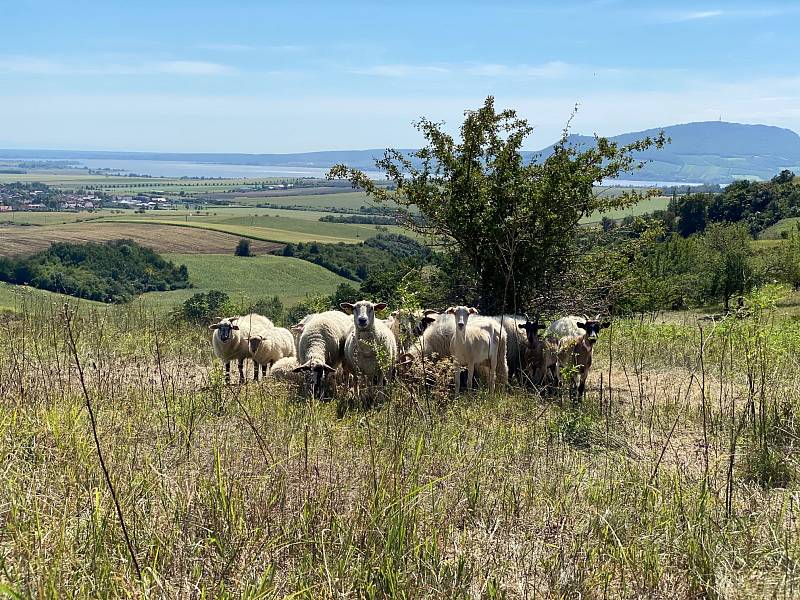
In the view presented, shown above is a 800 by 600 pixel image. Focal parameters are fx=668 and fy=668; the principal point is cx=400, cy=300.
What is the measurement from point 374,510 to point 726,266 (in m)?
46.7

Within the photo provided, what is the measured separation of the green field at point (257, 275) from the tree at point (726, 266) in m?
35.9

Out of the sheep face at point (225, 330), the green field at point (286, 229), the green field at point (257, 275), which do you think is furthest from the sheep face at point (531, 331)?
the green field at point (286, 229)

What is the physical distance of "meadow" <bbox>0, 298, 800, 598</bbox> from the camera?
436 cm

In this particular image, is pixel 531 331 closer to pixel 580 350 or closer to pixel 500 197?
pixel 580 350

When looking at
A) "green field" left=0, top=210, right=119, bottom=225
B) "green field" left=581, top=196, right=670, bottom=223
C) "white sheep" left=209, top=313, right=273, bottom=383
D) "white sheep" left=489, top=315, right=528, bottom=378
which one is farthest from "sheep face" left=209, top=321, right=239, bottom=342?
"green field" left=0, top=210, right=119, bottom=225

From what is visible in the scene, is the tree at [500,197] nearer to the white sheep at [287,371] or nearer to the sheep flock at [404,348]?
the sheep flock at [404,348]

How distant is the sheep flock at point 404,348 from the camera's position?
11.2 metres

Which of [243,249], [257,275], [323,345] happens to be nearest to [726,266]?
[323,345]

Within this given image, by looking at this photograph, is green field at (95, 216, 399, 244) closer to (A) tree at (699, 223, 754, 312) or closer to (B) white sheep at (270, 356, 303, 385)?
(A) tree at (699, 223, 754, 312)

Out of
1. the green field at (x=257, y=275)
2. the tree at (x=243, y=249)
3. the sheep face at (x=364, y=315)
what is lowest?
the green field at (x=257, y=275)

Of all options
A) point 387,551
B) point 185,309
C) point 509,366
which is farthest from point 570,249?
point 185,309

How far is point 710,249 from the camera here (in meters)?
52.3

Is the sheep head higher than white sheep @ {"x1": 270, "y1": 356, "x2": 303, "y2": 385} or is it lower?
higher

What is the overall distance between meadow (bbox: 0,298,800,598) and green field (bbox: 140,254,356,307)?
5966 centimetres
